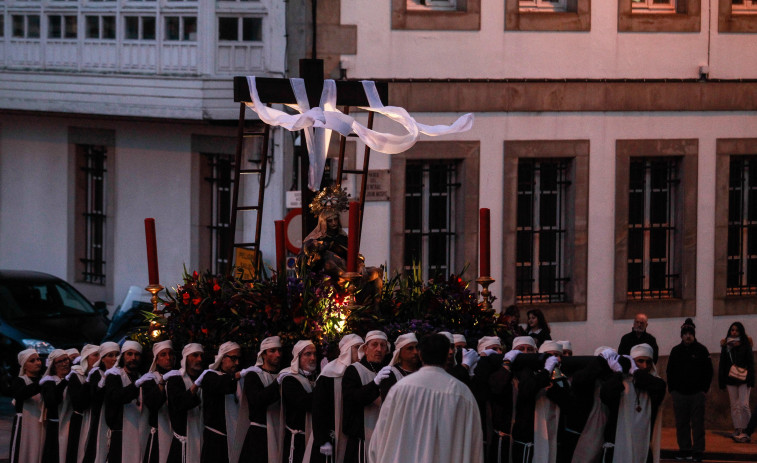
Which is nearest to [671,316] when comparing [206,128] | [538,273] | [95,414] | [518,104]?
[538,273]

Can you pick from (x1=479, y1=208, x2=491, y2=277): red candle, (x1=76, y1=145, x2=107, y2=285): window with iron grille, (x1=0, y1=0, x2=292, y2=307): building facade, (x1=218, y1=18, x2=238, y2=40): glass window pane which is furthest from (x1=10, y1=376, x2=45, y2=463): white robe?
(x1=76, y1=145, x2=107, y2=285): window with iron grille

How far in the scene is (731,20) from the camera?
19641 millimetres

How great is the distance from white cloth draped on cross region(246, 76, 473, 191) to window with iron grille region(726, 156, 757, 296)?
25.0ft

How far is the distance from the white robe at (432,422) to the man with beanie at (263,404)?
281 cm

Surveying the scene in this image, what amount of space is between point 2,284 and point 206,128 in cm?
330

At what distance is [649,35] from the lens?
19.4 metres

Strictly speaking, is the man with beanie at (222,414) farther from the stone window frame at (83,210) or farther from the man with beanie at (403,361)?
the stone window frame at (83,210)

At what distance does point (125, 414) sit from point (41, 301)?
280 inches

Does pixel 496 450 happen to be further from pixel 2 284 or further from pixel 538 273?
pixel 2 284

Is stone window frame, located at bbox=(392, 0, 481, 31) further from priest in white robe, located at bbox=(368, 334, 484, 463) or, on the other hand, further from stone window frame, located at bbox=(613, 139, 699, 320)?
priest in white robe, located at bbox=(368, 334, 484, 463)

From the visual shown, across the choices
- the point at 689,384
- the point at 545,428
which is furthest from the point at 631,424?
the point at 689,384

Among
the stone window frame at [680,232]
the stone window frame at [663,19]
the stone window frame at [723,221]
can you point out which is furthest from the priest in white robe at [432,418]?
the stone window frame at [723,221]

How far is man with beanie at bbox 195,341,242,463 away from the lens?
12148 millimetres

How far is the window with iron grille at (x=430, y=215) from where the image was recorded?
740 inches
